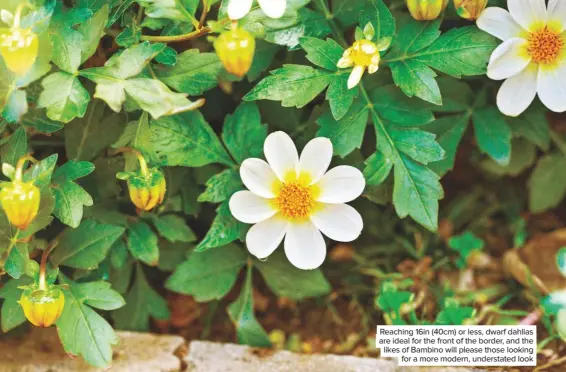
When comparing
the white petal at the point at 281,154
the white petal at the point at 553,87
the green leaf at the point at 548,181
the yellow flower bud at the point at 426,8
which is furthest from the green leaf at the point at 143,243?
the green leaf at the point at 548,181

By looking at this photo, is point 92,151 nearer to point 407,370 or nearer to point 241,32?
point 241,32

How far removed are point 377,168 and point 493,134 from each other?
0.36 metres

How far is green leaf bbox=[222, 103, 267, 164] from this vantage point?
57.8 inches

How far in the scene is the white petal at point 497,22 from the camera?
1.36 m

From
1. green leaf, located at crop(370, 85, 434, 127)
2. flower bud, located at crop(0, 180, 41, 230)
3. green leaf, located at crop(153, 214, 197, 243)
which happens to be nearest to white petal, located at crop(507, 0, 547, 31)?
green leaf, located at crop(370, 85, 434, 127)

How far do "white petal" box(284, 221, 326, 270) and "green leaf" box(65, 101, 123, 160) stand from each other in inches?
16.4

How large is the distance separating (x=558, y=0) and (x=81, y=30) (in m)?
0.87

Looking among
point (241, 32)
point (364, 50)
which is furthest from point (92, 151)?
point (364, 50)

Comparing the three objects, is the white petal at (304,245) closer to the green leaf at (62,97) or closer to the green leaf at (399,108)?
the green leaf at (399,108)

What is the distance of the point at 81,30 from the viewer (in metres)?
1.32

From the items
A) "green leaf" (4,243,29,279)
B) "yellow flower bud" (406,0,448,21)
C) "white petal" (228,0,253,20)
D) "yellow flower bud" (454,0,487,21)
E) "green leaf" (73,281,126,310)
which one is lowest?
"green leaf" (73,281,126,310)

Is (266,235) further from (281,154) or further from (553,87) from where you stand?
(553,87)

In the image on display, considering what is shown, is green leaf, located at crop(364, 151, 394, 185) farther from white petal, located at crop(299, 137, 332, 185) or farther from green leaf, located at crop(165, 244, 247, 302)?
green leaf, located at crop(165, 244, 247, 302)

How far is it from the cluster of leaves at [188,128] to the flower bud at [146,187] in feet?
0.29
